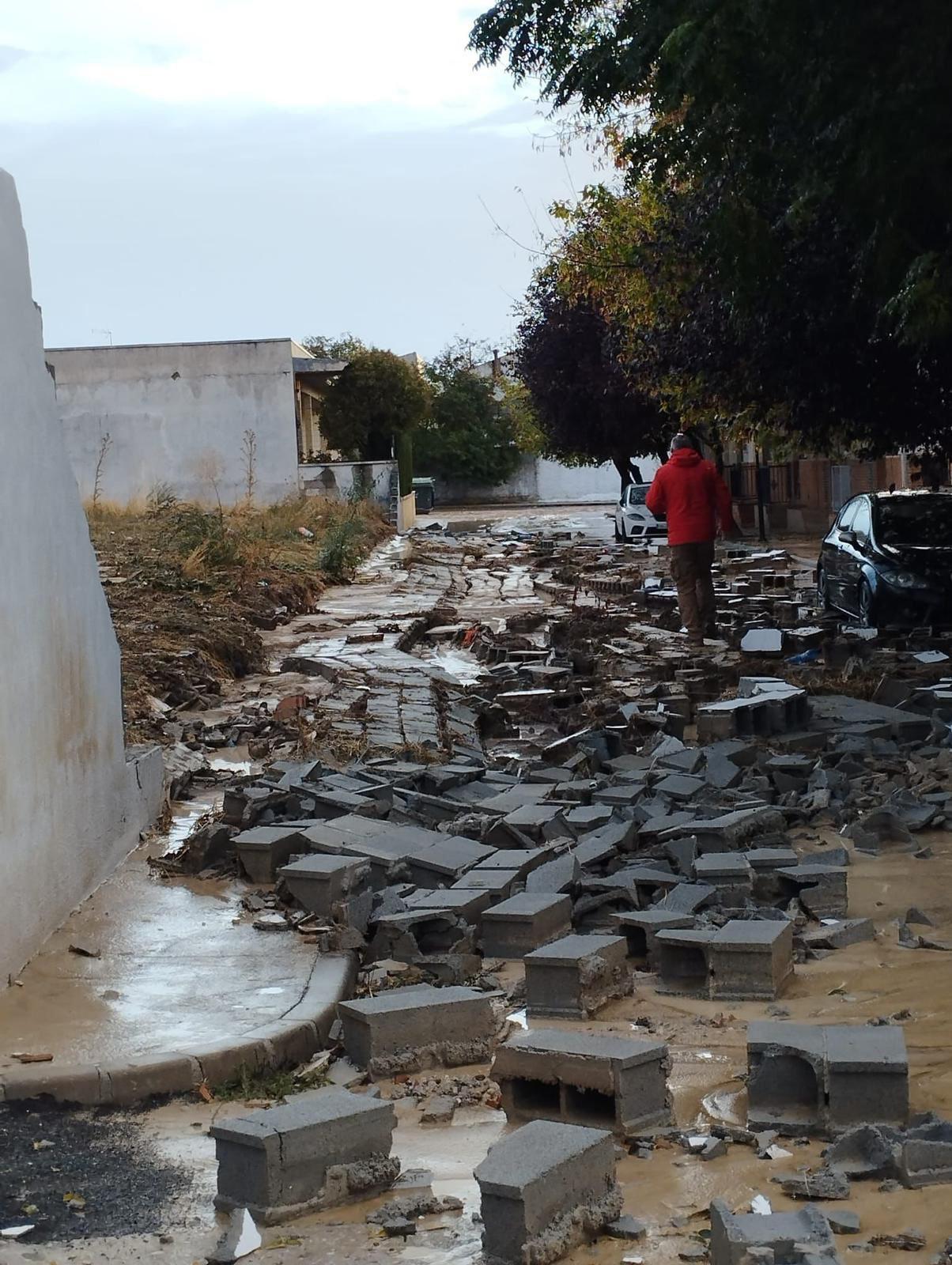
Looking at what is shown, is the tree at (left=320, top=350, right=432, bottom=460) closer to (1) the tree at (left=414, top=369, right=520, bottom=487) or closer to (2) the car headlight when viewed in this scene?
(1) the tree at (left=414, top=369, right=520, bottom=487)

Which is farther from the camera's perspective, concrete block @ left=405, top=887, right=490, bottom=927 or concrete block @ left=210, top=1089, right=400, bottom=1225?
concrete block @ left=405, top=887, right=490, bottom=927

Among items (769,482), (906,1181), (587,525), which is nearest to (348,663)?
(906,1181)

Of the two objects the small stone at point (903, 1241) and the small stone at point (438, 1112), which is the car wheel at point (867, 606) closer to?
the small stone at point (438, 1112)

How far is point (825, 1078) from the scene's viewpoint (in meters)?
3.88

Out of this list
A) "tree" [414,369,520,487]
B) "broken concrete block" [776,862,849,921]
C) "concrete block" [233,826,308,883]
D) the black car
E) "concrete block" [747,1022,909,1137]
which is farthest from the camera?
"tree" [414,369,520,487]

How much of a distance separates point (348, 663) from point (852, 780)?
624 cm

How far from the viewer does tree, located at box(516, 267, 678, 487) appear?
35438mm

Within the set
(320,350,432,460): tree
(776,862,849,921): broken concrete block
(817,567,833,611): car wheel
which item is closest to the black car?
(817,567,833,611): car wheel

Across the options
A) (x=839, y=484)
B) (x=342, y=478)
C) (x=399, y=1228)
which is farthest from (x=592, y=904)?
(x=342, y=478)

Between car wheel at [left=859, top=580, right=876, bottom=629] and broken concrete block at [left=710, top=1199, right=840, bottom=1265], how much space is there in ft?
38.4

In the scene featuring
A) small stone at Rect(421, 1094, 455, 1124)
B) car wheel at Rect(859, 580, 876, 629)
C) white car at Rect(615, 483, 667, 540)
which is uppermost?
white car at Rect(615, 483, 667, 540)

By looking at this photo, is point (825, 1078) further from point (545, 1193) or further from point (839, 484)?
point (839, 484)

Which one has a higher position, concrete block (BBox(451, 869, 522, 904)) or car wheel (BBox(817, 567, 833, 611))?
car wheel (BBox(817, 567, 833, 611))

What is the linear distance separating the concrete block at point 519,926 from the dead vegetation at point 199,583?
4681 mm
